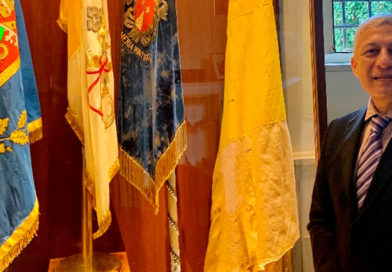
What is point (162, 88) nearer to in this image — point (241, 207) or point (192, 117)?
point (192, 117)

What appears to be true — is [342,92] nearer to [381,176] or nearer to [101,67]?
[381,176]

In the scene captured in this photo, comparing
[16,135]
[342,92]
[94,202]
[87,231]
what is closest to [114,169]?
[94,202]

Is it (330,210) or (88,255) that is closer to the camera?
(330,210)

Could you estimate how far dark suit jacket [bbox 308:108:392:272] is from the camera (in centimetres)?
126

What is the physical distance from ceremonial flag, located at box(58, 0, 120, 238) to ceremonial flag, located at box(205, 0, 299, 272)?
590 mm

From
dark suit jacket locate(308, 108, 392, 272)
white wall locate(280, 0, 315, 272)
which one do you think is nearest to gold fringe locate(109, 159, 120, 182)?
dark suit jacket locate(308, 108, 392, 272)

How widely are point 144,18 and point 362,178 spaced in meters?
1.21

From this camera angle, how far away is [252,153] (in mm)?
2195

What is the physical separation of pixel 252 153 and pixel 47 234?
3.52ft

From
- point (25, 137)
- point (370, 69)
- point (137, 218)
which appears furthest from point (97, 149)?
point (370, 69)

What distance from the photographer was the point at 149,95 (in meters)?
2.12

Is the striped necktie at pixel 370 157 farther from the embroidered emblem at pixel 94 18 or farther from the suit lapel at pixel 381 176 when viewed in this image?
the embroidered emblem at pixel 94 18

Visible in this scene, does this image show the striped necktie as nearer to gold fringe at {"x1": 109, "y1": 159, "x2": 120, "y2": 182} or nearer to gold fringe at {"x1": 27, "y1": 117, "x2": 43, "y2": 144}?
gold fringe at {"x1": 109, "y1": 159, "x2": 120, "y2": 182}

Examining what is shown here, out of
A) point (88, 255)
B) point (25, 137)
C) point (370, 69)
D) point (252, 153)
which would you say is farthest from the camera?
point (252, 153)
